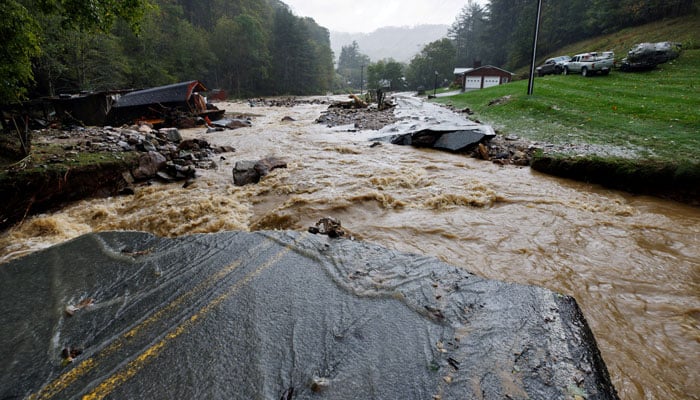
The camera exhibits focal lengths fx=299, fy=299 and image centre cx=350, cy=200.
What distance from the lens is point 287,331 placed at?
2.70 m

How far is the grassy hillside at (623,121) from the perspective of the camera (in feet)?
21.4

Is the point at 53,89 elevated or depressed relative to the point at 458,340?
elevated

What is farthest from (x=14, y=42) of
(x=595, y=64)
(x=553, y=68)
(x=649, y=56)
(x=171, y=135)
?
(x=553, y=68)

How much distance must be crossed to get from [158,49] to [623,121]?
60585 mm

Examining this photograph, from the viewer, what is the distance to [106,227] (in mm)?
5516

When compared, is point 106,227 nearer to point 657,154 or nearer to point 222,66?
point 657,154

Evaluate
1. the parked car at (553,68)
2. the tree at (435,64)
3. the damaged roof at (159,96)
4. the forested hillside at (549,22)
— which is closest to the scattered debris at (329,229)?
the damaged roof at (159,96)

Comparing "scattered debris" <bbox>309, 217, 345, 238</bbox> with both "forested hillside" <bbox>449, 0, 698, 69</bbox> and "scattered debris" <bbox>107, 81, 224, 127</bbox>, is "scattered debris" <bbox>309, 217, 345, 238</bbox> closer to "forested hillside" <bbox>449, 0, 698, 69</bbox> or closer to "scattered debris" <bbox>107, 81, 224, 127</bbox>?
"scattered debris" <bbox>107, 81, 224, 127</bbox>

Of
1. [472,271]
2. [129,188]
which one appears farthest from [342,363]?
[129,188]

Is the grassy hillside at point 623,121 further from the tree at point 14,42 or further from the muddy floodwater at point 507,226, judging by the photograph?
the tree at point 14,42

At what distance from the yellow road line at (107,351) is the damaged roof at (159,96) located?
20301 millimetres

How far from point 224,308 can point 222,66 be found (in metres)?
71.7

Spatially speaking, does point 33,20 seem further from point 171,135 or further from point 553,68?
point 553,68

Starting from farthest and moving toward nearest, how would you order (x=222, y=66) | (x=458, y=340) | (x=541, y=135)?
(x=222, y=66)
(x=541, y=135)
(x=458, y=340)
